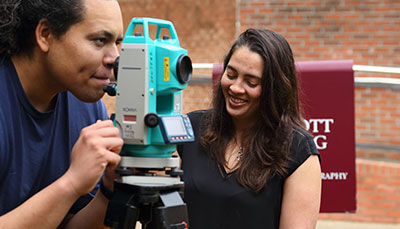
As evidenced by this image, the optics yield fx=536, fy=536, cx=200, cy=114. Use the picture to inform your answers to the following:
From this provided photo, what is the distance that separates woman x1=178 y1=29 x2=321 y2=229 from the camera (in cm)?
264

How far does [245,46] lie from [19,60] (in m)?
1.31

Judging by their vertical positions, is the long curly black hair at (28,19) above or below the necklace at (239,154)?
above

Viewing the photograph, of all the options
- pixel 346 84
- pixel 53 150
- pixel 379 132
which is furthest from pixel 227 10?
pixel 53 150


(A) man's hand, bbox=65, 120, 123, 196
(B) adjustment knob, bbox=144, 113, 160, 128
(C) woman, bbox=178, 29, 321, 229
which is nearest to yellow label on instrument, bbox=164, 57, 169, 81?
(B) adjustment knob, bbox=144, 113, 160, 128

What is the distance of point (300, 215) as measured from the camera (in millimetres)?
2607

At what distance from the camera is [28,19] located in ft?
6.18

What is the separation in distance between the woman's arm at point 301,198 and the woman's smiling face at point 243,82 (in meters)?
0.42

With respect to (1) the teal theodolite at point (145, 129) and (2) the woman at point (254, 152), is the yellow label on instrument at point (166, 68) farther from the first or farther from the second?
(2) the woman at point (254, 152)

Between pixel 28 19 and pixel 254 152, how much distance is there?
4.42 ft

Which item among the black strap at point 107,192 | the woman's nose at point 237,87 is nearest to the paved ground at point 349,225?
the woman's nose at point 237,87

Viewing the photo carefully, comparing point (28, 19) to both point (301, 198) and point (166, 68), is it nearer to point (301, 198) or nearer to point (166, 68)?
point (166, 68)

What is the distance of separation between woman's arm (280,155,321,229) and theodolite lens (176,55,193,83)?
104 cm

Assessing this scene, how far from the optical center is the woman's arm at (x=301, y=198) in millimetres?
2609

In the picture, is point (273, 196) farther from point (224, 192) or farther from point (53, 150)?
point (53, 150)
